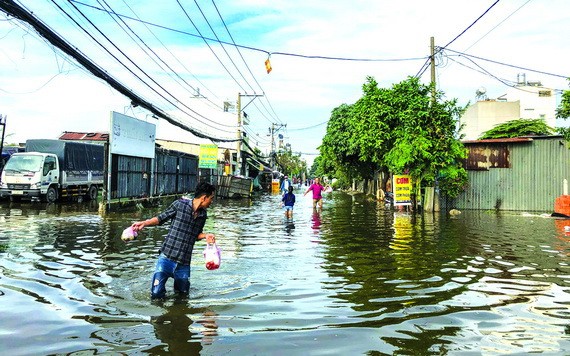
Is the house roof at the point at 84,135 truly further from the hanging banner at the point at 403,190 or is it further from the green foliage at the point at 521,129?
the green foliage at the point at 521,129

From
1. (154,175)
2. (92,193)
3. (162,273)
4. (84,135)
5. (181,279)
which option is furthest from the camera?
(84,135)

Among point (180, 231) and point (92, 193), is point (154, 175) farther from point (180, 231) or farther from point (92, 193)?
point (180, 231)

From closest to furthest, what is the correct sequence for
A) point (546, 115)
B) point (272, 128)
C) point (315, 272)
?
point (315, 272), point (546, 115), point (272, 128)

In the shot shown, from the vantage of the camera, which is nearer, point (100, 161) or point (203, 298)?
point (203, 298)

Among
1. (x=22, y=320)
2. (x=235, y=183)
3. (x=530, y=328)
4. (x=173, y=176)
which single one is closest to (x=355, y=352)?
(x=530, y=328)

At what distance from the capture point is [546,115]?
2098 inches

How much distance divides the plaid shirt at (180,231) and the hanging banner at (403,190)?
17.4 m

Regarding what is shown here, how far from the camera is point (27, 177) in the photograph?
75.1ft

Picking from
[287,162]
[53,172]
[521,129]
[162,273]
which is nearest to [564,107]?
[162,273]

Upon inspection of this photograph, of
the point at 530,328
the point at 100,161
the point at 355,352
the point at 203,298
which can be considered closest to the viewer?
the point at 355,352

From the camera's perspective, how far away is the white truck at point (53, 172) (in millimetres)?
22953

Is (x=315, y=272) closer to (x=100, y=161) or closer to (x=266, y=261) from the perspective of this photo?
(x=266, y=261)

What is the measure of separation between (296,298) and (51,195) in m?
21.6

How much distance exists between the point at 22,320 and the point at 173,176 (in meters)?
25.4
